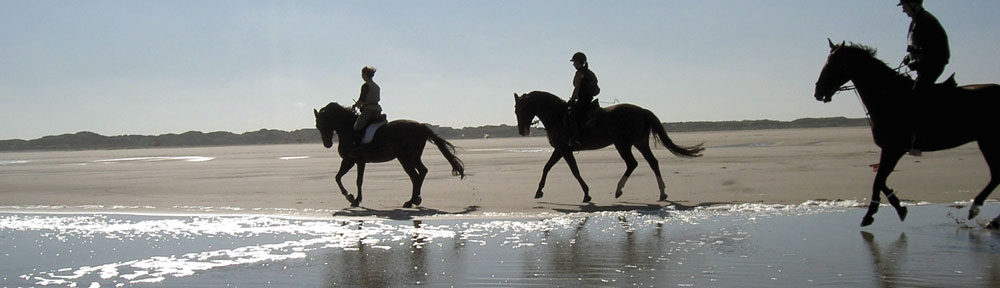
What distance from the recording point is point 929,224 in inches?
310

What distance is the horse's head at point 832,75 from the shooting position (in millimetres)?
8023

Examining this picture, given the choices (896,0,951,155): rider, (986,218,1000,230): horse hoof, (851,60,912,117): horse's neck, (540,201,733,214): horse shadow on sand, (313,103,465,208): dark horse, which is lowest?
(540,201,733,214): horse shadow on sand

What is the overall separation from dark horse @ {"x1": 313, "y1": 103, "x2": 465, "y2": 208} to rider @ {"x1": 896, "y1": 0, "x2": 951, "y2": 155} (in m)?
6.60

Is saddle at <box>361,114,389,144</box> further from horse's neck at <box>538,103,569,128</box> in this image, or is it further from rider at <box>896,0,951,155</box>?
rider at <box>896,0,951,155</box>

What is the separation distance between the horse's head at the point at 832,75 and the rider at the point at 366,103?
6.51 meters

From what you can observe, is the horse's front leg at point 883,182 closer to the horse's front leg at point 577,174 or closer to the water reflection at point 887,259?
the water reflection at point 887,259

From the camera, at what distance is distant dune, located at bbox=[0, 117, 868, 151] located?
89.1m

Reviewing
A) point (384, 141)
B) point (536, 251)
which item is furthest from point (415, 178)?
point (536, 251)

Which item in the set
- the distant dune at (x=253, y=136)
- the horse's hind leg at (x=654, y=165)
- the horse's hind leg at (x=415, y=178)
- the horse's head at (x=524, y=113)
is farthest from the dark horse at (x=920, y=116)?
the distant dune at (x=253, y=136)

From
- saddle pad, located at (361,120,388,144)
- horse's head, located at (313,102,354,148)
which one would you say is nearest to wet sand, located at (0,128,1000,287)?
saddle pad, located at (361,120,388,144)

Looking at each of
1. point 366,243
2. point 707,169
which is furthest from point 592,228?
point 707,169

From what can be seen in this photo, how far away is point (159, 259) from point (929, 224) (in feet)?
22.7

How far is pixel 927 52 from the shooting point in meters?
7.68

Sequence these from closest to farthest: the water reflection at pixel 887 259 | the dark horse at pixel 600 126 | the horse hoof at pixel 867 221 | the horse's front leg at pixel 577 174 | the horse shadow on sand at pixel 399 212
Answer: the water reflection at pixel 887 259 → the horse hoof at pixel 867 221 → the horse shadow on sand at pixel 399 212 → the horse's front leg at pixel 577 174 → the dark horse at pixel 600 126
